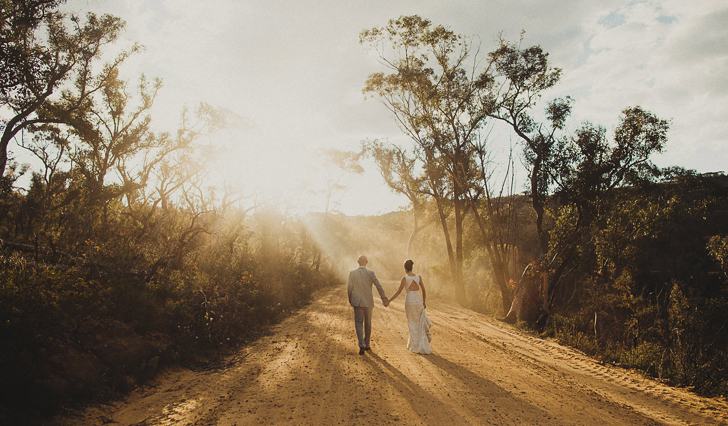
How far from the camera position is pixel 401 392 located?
535cm

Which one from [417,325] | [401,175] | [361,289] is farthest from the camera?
[401,175]

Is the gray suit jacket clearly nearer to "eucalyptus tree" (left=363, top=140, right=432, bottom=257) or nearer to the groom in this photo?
the groom

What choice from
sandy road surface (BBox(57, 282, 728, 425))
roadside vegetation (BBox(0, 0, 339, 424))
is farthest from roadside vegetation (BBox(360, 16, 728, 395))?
roadside vegetation (BBox(0, 0, 339, 424))

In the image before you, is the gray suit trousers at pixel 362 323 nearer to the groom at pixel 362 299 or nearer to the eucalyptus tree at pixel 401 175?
the groom at pixel 362 299

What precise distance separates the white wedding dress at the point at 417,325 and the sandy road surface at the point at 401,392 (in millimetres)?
280

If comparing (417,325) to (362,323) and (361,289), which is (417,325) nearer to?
(362,323)

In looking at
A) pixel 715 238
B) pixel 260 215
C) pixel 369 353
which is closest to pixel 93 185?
pixel 260 215

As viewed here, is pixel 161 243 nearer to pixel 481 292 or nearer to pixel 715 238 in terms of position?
pixel 481 292

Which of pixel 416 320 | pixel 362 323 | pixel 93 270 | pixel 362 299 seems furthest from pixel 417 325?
pixel 93 270

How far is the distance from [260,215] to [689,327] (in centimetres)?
1768

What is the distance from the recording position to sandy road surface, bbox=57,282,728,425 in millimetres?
4574

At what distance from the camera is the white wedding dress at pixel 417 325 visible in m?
7.91

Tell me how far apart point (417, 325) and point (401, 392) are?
2814 millimetres

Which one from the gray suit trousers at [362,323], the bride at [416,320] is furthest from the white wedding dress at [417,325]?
the gray suit trousers at [362,323]
